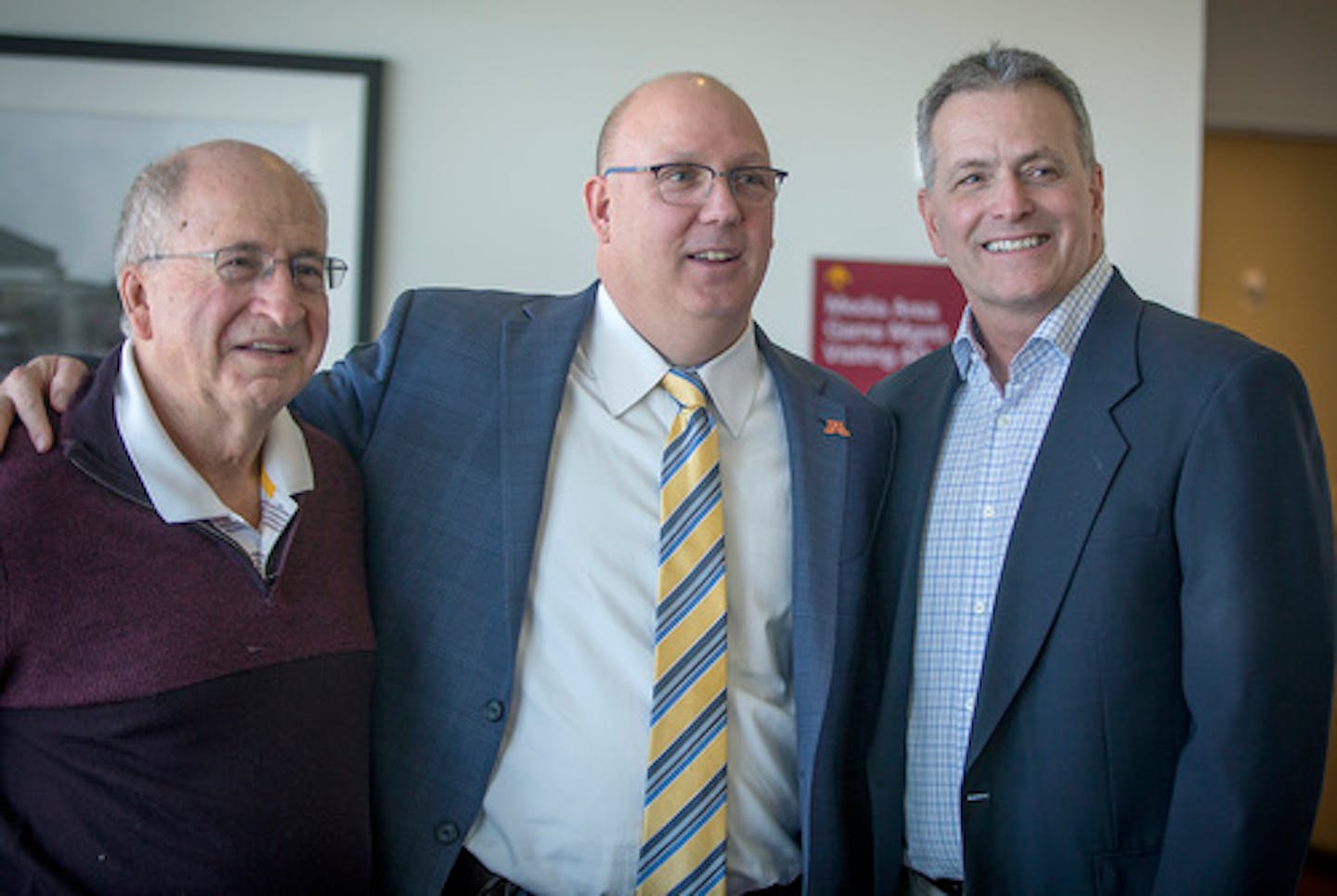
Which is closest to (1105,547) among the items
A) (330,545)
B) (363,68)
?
(330,545)

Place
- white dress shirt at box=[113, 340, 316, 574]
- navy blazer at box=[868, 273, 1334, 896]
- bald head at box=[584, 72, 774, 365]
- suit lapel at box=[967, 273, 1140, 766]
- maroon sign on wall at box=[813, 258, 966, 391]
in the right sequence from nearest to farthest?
1. white dress shirt at box=[113, 340, 316, 574]
2. navy blazer at box=[868, 273, 1334, 896]
3. suit lapel at box=[967, 273, 1140, 766]
4. bald head at box=[584, 72, 774, 365]
5. maroon sign on wall at box=[813, 258, 966, 391]

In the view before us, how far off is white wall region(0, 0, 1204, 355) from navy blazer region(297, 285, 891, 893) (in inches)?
43.2

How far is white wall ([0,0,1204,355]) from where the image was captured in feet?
9.64

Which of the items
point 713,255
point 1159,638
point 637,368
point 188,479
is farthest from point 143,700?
point 1159,638

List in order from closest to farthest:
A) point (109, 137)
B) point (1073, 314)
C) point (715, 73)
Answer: point (1073, 314)
point (109, 137)
point (715, 73)

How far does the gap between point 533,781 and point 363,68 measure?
1.97 metres

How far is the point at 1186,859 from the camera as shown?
1486mm

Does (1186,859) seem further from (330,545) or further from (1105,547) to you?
(330,545)

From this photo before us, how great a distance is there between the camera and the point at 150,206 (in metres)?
1.38

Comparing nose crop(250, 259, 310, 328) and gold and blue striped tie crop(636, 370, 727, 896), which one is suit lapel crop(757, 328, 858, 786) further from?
nose crop(250, 259, 310, 328)

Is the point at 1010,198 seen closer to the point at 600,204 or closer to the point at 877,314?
the point at 600,204

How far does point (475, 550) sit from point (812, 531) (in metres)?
0.53

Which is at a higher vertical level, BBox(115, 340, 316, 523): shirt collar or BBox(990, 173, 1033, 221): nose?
BBox(990, 173, 1033, 221): nose

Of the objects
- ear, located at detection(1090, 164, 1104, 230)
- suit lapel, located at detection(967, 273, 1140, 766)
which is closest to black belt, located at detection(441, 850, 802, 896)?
suit lapel, located at detection(967, 273, 1140, 766)
